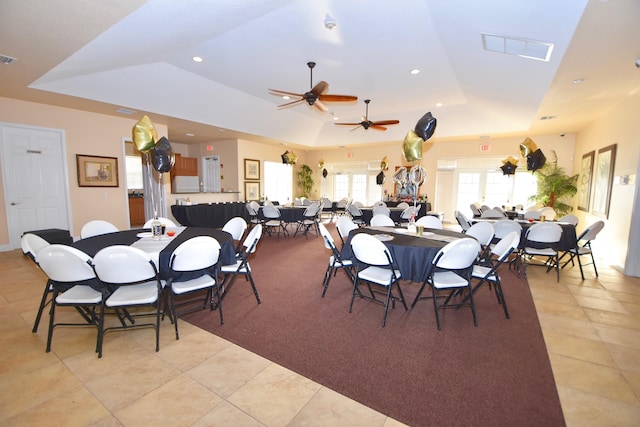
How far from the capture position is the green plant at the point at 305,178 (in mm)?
12336

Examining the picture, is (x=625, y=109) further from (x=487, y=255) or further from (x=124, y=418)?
(x=124, y=418)

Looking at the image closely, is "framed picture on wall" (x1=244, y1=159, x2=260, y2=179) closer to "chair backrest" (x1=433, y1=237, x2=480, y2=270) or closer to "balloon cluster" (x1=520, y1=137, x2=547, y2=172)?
"balloon cluster" (x1=520, y1=137, x2=547, y2=172)

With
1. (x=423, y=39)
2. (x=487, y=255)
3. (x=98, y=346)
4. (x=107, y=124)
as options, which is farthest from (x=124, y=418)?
(x=107, y=124)

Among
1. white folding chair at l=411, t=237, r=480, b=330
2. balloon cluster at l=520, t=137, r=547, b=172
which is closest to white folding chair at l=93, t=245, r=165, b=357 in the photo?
white folding chair at l=411, t=237, r=480, b=330

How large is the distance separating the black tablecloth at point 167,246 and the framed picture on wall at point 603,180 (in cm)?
649

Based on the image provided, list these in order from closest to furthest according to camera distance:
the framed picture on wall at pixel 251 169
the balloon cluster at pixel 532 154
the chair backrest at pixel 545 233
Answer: the chair backrest at pixel 545 233, the balloon cluster at pixel 532 154, the framed picture on wall at pixel 251 169

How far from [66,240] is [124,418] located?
4851mm

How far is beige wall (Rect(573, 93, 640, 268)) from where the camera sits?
14.3 feet

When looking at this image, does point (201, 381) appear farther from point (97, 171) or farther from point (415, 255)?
point (97, 171)

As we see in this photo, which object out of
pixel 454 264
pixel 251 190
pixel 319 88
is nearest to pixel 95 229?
pixel 319 88

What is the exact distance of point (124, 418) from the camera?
1.67m

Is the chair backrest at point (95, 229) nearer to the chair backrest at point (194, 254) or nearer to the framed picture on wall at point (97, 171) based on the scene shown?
the chair backrest at point (194, 254)

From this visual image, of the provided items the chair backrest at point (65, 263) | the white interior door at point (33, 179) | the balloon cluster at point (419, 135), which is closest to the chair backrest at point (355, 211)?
the balloon cluster at point (419, 135)

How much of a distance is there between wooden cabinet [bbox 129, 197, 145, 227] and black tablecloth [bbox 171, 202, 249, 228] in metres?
2.10
